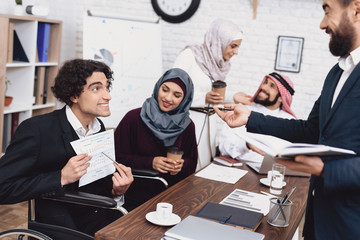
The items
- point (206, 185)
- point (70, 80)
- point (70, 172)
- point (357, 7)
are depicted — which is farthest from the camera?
point (206, 185)

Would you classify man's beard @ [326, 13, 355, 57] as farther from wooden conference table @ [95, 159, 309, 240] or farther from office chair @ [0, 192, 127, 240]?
office chair @ [0, 192, 127, 240]

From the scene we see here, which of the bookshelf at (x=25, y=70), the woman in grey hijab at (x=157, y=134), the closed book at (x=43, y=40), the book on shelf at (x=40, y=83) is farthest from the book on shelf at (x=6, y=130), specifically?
the woman in grey hijab at (x=157, y=134)

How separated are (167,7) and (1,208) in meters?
2.68

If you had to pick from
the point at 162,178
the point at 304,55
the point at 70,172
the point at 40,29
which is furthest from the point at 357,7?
the point at 40,29

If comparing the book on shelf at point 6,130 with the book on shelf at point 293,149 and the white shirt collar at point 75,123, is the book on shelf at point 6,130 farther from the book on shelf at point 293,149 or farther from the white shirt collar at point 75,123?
the book on shelf at point 293,149

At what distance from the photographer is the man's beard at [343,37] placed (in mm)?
1437

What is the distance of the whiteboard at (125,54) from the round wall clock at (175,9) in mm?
340

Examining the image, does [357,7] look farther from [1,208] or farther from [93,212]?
[1,208]

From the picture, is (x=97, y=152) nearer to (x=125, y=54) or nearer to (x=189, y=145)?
(x=189, y=145)

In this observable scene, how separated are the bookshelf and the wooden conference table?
205 cm

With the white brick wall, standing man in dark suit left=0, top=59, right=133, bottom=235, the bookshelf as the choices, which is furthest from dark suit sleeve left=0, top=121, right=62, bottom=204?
the white brick wall

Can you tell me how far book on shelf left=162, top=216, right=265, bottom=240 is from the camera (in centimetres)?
140

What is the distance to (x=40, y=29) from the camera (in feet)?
12.8

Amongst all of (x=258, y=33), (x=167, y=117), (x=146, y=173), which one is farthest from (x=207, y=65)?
(x=146, y=173)
